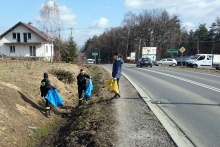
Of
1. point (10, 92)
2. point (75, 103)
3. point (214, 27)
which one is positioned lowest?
point (75, 103)

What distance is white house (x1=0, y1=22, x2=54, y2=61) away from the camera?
5562 cm

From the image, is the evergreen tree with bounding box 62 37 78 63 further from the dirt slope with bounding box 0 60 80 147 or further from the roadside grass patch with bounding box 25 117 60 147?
the roadside grass patch with bounding box 25 117 60 147

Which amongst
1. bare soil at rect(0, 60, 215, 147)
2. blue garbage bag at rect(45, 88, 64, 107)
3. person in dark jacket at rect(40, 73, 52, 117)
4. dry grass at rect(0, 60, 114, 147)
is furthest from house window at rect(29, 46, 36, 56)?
person in dark jacket at rect(40, 73, 52, 117)

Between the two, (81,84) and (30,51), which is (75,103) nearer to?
(81,84)

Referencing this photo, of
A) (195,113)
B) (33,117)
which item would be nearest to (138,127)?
(195,113)

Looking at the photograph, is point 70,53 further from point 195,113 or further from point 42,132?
point 195,113

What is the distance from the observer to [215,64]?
4241 centimetres

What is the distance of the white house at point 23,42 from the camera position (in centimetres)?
5562

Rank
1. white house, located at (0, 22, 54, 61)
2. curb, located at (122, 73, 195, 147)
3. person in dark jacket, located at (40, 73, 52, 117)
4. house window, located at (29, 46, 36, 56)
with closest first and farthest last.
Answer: curb, located at (122, 73, 195, 147) → person in dark jacket, located at (40, 73, 52, 117) → white house, located at (0, 22, 54, 61) → house window, located at (29, 46, 36, 56)

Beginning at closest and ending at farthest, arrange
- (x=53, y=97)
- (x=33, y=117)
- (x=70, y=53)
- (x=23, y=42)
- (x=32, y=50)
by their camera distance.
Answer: (x=33, y=117) → (x=53, y=97) → (x=70, y=53) → (x=23, y=42) → (x=32, y=50)

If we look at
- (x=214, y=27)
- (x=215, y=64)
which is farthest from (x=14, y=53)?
(x=214, y=27)

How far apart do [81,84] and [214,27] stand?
82720 mm

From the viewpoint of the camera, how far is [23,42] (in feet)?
184

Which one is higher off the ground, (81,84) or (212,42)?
(212,42)
